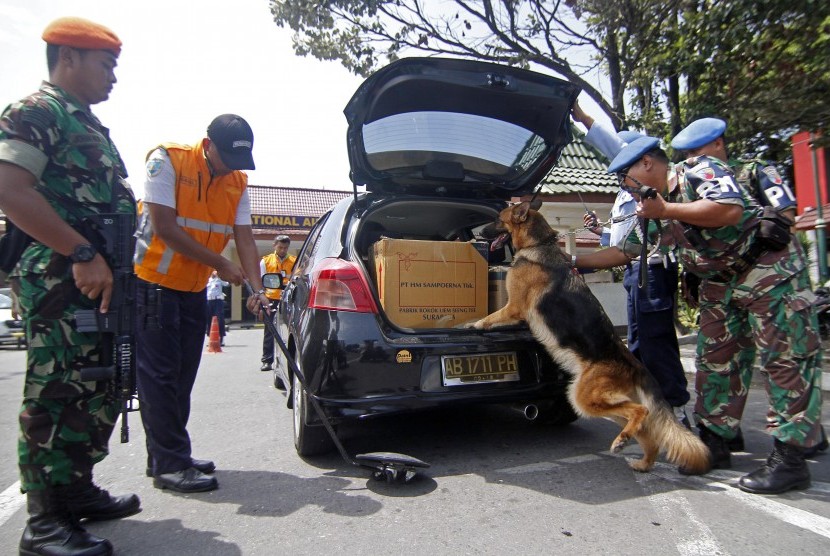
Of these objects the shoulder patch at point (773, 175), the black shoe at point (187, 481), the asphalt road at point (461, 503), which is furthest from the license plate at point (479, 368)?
the shoulder patch at point (773, 175)

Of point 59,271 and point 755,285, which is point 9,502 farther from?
point 755,285

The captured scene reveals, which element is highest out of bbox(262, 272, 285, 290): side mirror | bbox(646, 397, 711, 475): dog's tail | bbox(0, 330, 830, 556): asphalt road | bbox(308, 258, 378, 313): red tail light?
bbox(262, 272, 285, 290): side mirror

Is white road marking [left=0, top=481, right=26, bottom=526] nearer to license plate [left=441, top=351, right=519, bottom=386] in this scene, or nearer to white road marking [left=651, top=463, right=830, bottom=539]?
license plate [left=441, top=351, right=519, bottom=386]

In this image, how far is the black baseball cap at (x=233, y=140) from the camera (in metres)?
2.82

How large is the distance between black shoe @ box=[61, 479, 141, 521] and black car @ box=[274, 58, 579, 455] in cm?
93

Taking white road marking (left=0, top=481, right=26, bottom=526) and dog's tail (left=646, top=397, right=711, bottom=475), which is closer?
white road marking (left=0, top=481, right=26, bottom=526)

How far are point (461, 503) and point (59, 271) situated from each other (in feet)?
6.61

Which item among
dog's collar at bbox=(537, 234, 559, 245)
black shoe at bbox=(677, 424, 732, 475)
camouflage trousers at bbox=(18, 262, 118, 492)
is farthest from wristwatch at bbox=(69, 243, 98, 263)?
black shoe at bbox=(677, 424, 732, 475)

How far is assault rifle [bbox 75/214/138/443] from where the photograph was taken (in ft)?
7.08

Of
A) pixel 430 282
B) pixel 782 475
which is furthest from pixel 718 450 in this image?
pixel 430 282

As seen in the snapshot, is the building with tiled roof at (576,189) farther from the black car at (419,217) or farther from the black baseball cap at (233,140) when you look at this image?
the black baseball cap at (233,140)

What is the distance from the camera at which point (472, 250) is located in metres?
3.57

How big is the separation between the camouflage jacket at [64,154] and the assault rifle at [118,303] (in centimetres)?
10

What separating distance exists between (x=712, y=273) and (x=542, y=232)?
1042 millimetres
